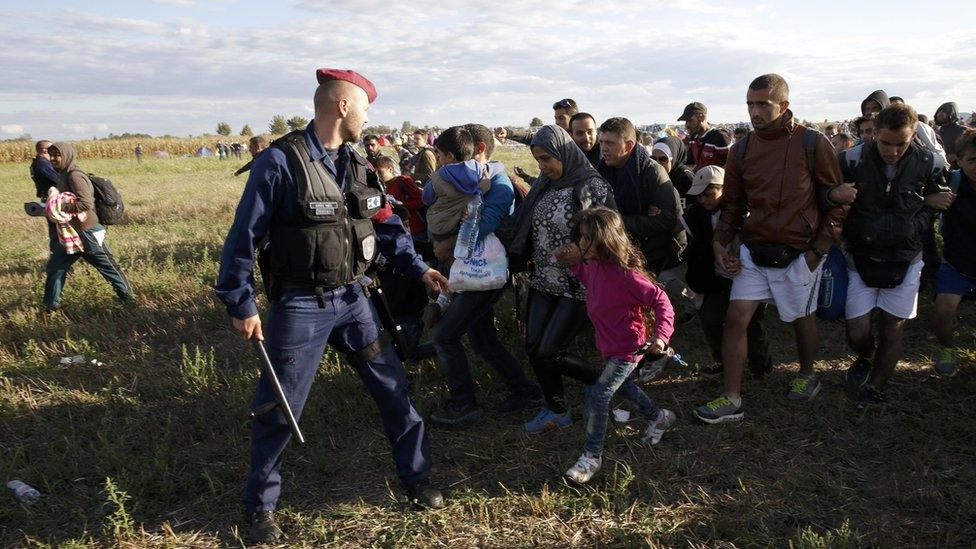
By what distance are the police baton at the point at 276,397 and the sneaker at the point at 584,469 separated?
149 centimetres

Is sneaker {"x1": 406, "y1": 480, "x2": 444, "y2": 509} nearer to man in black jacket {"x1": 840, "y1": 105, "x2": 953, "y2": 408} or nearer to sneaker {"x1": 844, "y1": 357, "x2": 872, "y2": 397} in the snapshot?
man in black jacket {"x1": 840, "y1": 105, "x2": 953, "y2": 408}

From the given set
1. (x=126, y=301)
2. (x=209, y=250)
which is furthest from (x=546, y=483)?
(x=209, y=250)

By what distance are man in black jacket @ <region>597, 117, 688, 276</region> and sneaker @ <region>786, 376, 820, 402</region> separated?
1.25 m

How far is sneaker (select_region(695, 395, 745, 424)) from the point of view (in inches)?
165

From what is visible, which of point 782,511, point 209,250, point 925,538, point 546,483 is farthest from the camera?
point 209,250

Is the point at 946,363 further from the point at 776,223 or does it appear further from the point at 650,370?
the point at 650,370

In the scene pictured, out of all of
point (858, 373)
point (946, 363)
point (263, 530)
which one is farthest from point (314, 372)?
point (946, 363)

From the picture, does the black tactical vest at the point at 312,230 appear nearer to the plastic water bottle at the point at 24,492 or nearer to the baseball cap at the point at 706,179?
the plastic water bottle at the point at 24,492

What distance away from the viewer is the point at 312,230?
2.94 m

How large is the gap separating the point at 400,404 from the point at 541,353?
1.00 meters

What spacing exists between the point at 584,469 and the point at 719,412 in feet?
3.87

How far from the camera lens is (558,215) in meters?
3.98

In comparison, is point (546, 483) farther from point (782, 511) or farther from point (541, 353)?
point (782, 511)

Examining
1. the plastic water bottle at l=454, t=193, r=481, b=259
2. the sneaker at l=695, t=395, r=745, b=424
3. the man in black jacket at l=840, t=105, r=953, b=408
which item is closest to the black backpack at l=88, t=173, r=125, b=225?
the plastic water bottle at l=454, t=193, r=481, b=259
